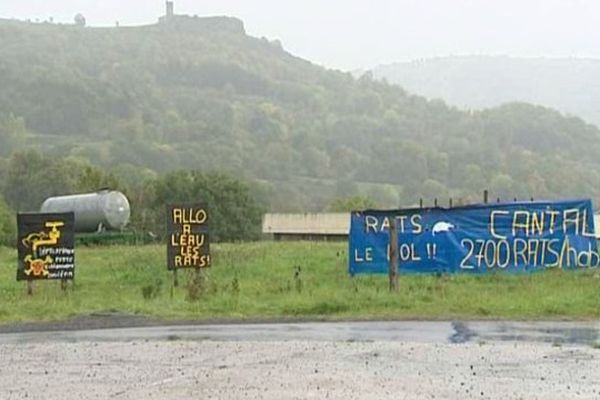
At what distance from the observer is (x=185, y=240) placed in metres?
24.9

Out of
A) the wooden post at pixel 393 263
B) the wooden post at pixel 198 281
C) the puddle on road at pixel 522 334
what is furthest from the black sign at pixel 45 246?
the puddle on road at pixel 522 334

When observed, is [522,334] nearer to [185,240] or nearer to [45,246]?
[185,240]

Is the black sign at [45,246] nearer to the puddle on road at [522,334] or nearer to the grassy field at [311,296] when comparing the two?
the grassy field at [311,296]

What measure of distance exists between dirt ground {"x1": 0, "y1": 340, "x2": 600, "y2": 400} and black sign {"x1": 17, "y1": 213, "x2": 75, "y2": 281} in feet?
27.1

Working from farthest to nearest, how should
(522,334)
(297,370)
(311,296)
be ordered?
(311,296) → (522,334) → (297,370)

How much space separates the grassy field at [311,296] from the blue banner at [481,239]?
21.6 inches

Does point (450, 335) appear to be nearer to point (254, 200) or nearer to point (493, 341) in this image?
point (493, 341)

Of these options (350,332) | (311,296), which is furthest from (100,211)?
(350,332)

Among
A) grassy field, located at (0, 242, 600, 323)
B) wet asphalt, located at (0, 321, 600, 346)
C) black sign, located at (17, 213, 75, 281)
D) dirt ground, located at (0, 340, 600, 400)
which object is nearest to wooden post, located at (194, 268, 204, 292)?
grassy field, located at (0, 242, 600, 323)

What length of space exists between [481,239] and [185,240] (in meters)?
7.20

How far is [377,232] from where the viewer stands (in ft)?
87.0

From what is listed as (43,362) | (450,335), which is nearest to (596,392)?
(450,335)

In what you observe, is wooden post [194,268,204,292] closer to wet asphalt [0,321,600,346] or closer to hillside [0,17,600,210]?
wet asphalt [0,321,600,346]

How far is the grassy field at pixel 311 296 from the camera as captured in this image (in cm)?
2061
